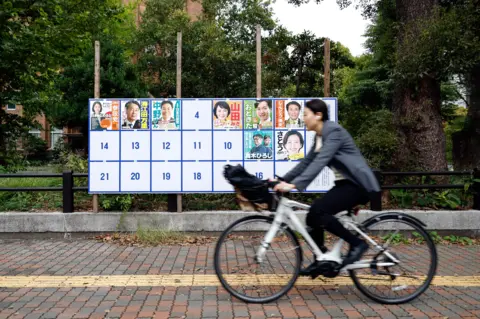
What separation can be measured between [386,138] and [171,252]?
453cm

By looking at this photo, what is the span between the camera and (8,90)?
930 centimetres

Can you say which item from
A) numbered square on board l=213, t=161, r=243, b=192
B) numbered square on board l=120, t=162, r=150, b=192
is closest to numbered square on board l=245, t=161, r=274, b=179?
numbered square on board l=213, t=161, r=243, b=192

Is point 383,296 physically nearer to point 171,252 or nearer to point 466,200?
point 171,252

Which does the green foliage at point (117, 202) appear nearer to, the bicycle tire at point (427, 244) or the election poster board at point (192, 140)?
the election poster board at point (192, 140)

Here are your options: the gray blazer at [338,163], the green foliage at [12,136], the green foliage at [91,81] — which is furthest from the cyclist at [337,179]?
the green foliage at [91,81]

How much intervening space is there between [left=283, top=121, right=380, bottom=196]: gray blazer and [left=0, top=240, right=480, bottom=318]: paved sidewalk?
1.14 meters

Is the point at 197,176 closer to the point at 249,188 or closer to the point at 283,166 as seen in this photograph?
the point at 283,166

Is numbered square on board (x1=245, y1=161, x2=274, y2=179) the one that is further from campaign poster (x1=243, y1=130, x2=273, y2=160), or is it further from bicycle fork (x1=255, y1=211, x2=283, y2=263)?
bicycle fork (x1=255, y1=211, x2=283, y2=263)

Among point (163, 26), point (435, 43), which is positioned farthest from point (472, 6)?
point (163, 26)

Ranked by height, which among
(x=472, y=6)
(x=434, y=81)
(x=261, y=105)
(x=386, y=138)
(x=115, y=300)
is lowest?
(x=115, y=300)

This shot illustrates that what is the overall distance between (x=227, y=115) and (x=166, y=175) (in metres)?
1.45

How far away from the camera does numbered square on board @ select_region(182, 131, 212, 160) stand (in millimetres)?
8070

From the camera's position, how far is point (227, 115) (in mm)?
8094

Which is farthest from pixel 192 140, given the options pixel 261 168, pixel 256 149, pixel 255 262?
pixel 255 262
